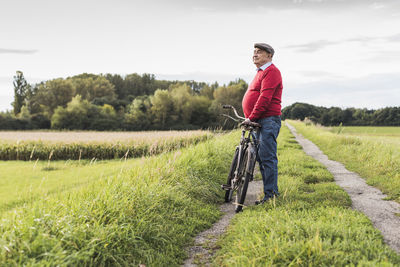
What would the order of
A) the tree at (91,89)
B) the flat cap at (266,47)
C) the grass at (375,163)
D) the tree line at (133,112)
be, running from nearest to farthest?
the flat cap at (266,47) → the grass at (375,163) → the tree line at (133,112) → the tree at (91,89)

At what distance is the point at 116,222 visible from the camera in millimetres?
3215

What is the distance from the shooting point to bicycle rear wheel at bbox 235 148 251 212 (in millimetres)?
4488

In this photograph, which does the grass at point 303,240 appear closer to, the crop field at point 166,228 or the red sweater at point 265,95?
the crop field at point 166,228

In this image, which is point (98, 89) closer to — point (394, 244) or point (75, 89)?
point (75, 89)

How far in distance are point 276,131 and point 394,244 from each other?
7.55 ft

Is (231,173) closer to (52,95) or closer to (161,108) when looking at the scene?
(161,108)

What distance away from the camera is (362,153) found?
359 inches

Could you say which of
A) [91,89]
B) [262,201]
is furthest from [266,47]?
[91,89]

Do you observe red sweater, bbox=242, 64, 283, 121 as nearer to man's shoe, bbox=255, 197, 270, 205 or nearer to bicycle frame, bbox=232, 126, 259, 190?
bicycle frame, bbox=232, 126, 259, 190

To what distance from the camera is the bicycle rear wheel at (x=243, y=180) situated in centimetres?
449

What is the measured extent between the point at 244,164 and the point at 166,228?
1862 millimetres

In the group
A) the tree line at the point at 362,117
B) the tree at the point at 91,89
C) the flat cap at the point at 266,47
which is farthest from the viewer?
the tree at the point at 91,89

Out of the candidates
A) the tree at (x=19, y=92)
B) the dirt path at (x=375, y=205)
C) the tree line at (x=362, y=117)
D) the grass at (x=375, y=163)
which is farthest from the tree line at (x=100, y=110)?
the dirt path at (x=375, y=205)

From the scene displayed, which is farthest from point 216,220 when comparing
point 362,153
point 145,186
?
point 362,153
